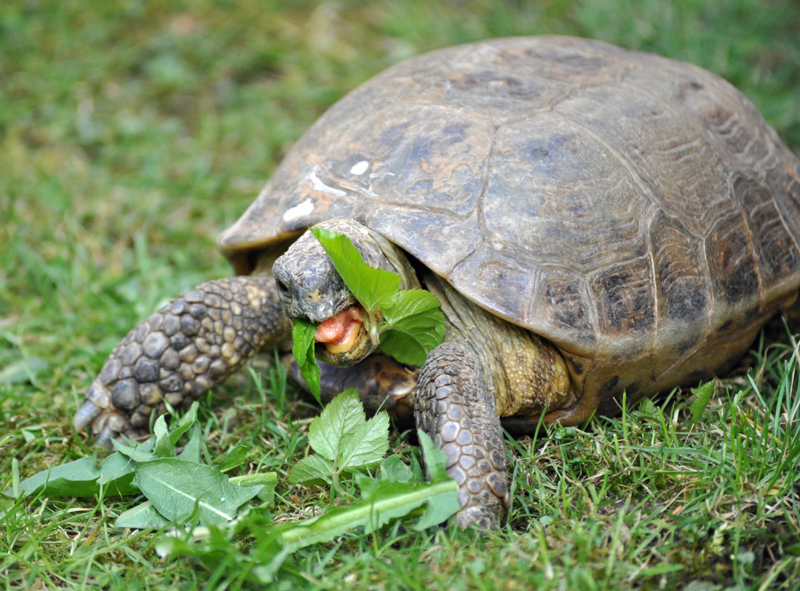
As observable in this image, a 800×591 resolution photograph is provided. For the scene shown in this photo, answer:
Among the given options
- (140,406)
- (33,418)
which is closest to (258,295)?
(140,406)

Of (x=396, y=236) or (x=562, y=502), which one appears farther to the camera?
(x=396, y=236)

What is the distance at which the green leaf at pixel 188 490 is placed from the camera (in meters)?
2.36

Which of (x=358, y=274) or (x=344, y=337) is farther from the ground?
(x=358, y=274)

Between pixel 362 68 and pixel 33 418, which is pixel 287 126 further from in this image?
pixel 33 418

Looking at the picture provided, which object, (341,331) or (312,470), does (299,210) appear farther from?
(312,470)

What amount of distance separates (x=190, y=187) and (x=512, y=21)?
330cm

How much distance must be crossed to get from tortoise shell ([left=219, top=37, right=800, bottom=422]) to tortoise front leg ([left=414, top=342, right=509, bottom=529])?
0.97 ft

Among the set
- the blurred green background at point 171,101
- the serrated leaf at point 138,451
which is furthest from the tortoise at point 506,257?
the blurred green background at point 171,101

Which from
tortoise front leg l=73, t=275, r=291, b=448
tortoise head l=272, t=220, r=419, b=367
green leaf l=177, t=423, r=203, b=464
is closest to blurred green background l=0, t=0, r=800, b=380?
tortoise front leg l=73, t=275, r=291, b=448

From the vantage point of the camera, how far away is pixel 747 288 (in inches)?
119

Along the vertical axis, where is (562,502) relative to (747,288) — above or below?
below

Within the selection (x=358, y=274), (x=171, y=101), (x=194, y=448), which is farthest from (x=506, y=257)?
(x=171, y=101)

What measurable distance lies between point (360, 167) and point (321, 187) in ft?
0.64

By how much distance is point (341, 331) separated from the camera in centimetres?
243
